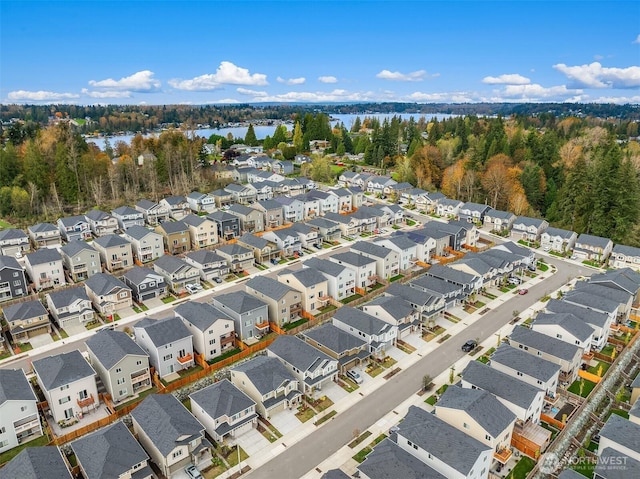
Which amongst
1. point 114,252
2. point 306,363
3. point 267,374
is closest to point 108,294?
point 114,252

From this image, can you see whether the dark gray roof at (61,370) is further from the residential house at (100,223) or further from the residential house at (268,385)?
the residential house at (100,223)

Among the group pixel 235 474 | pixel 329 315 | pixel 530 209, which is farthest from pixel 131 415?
pixel 530 209

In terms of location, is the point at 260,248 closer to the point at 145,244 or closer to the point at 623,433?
the point at 145,244

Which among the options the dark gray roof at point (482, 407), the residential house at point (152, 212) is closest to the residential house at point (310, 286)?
the dark gray roof at point (482, 407)

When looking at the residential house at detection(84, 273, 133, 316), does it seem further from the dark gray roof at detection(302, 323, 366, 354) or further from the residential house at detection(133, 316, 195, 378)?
the dark gray roof at detection(302, 323, 366, 354)

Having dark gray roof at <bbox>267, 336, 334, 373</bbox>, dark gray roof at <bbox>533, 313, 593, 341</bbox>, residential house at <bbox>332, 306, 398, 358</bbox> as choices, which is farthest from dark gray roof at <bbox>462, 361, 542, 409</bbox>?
dark gray roof at <bbox>267, 336, 334, 373</bbox>

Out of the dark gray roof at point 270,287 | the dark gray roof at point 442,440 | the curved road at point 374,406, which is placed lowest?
the curved road at point 374,406
